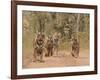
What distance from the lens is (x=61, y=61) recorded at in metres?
2.11

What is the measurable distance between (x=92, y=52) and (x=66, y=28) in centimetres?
40

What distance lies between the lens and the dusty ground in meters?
2.01

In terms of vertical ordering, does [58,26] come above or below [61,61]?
above

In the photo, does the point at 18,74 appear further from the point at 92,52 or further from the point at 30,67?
the point at 92,52

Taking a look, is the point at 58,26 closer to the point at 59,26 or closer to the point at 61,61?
the point at 59,26

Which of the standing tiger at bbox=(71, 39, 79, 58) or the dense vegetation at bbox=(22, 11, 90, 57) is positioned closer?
the dense vegetation at bbox=(22, 11, 90, 57)

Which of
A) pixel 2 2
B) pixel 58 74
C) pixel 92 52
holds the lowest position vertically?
pixel 58 74

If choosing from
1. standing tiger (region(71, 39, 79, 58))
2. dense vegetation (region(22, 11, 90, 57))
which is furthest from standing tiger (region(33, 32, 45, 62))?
standing tiger (region(71, 39, 79, 58))

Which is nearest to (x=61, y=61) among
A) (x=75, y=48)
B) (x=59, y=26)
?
(x=75, y=48)

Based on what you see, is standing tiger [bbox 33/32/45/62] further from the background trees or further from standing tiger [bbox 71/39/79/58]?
standing tiger [bbox 71/39/79/58]

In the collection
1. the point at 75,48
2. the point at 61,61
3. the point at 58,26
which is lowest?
the point at 61,61

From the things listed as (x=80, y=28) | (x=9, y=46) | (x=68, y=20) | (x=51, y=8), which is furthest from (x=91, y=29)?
(x=9, y=46)

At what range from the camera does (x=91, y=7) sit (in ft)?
7.25

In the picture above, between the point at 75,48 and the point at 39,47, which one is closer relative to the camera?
the point at 39,47
